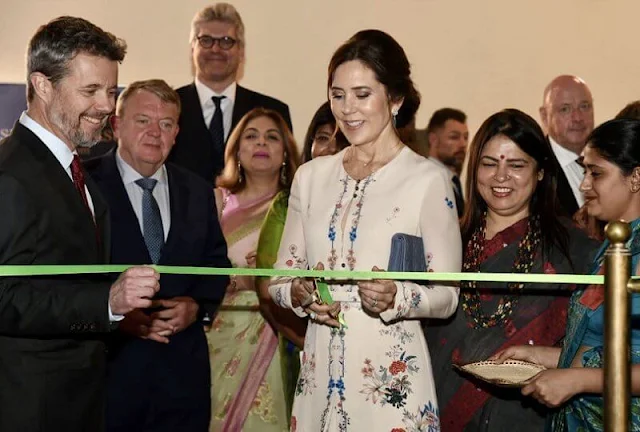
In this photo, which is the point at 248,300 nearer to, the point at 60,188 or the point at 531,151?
the point at 531,151

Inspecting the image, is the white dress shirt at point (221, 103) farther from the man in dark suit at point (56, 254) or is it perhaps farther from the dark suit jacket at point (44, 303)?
the dark suit jacket at point (44, 303)

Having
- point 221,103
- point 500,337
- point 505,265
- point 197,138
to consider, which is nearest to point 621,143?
point 505,265

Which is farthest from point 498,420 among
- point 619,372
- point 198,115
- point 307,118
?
point 307,118

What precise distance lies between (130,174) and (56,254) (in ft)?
4.83

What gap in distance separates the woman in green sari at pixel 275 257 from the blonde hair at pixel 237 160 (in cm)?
23

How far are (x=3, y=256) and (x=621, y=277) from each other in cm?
158

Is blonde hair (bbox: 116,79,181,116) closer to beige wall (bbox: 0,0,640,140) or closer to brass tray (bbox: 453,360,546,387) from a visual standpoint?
brass tray (bbox: 453,360,546,387)

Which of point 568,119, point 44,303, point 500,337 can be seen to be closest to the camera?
point 44,303

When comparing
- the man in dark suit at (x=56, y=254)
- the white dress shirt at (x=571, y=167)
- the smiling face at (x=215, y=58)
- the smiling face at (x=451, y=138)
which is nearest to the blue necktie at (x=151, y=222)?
the man in dark suit at (x=56, y=254)

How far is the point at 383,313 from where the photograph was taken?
3.52m

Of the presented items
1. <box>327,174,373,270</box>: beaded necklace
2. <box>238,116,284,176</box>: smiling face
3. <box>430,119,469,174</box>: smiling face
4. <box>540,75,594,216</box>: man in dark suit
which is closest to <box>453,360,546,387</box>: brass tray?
<box>327,174,373,270</box>: beaded necklace

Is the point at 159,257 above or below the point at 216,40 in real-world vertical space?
below

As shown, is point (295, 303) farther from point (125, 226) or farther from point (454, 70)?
point (454, 70)

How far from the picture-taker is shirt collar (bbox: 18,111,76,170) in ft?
11.3
